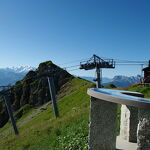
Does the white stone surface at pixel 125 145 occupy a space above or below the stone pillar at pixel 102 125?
below

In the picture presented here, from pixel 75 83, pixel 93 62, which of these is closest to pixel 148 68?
pixel 93 62

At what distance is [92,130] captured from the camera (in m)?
9.70

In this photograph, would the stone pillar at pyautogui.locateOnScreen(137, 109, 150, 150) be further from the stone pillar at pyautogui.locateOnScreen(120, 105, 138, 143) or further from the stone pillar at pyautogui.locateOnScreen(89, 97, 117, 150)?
the stone pillar at pyautogui.locateOnScreen(120, 105, 138, 143)

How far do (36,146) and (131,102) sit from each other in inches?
356

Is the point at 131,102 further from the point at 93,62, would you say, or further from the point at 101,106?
the point at 93,62

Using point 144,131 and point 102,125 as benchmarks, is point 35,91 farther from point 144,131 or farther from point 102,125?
point 144,131

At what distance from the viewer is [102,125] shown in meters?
9.68

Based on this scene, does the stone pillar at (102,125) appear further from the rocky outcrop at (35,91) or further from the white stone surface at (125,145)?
the rocky outcrop at (35,91)

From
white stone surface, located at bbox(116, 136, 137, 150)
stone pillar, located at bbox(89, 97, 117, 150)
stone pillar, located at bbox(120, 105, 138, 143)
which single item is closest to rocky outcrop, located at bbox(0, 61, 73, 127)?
stone pillar, located at bbox(120, 105, 138, 143)

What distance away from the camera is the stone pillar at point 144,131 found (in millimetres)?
7325

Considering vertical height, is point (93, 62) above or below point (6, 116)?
above

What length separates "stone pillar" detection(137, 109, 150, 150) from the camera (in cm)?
732

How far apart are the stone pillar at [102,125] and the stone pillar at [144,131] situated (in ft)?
7.59

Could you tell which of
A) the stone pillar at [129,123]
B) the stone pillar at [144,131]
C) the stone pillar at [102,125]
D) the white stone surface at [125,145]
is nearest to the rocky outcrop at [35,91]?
the stone pillar at [129,123]
